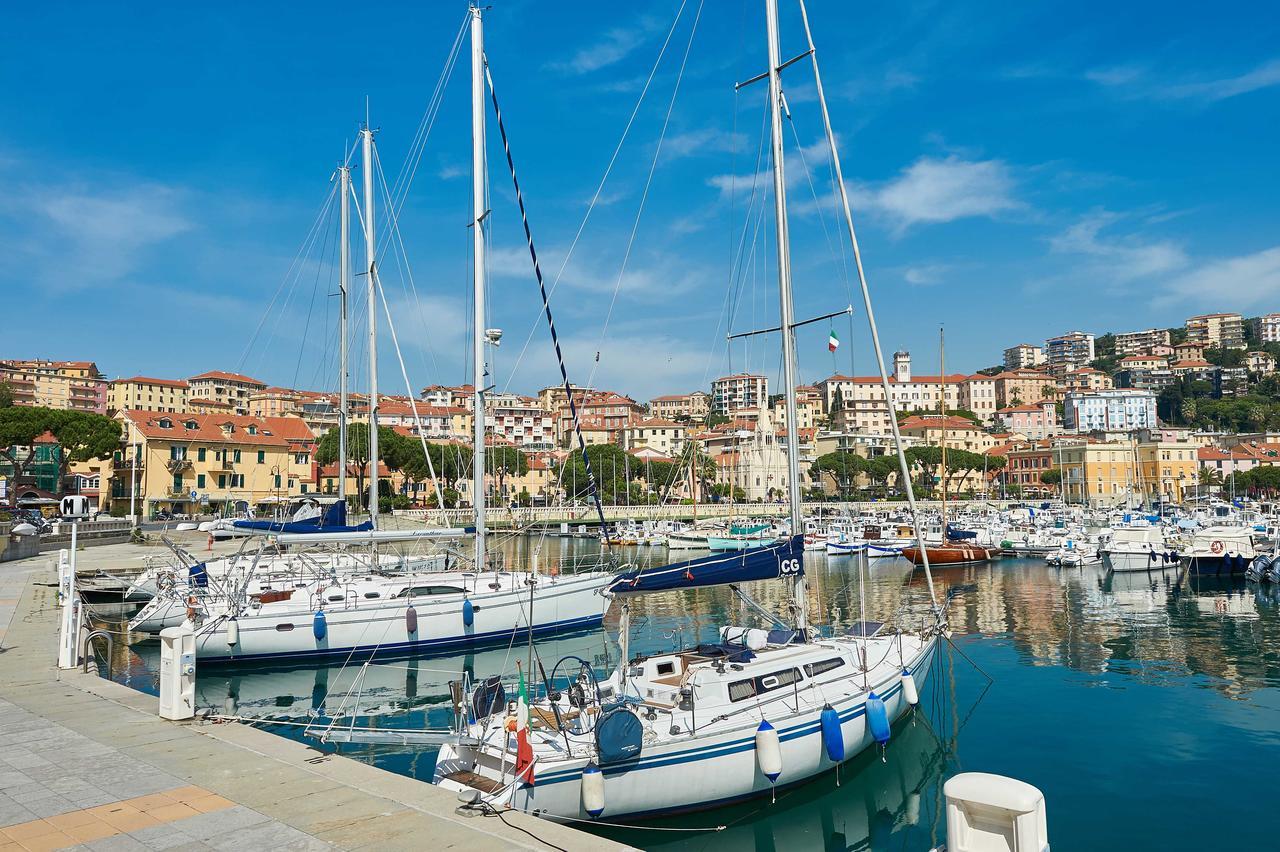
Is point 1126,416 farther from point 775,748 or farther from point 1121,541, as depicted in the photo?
point 775,748

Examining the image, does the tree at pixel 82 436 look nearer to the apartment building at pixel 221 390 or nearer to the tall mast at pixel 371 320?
the tall mast at pixel 371 320

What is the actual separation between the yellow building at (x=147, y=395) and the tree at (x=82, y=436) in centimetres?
8207

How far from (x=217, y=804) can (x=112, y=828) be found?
2.69 ft

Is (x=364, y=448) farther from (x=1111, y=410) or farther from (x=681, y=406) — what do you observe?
(x=1111, y=410)

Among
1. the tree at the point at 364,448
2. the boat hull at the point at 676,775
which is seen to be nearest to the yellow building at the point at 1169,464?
the tree at the point at 364,448

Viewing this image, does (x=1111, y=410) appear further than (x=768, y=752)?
Yes

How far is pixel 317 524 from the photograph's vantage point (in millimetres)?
25906

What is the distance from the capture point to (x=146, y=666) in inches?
870

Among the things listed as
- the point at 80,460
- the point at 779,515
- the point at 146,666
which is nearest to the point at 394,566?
the point at 146,666

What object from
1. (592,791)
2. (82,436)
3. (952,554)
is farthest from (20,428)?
(592,791)

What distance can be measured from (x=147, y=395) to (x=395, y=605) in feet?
488

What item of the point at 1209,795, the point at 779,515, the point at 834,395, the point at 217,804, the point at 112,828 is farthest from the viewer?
the point at 834,395

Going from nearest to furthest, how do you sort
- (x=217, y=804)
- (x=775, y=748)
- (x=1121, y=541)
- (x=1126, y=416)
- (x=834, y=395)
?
1. (x=217, y=804)
2. (x=775, y=748)
3. (x=1121, y=541)
4. (x=1126, y=416)
5. (x=834, y=395)

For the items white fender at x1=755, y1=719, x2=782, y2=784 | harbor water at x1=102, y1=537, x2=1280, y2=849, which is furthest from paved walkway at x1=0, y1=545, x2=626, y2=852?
white fender at x1=755, y1=719, x2=782, y2=784
